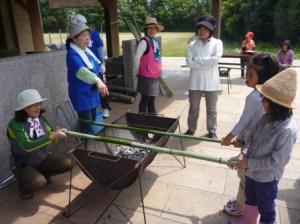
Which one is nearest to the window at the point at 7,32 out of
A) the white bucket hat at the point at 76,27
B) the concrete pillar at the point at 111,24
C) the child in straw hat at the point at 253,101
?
the concrete pillar at the point at 111,24

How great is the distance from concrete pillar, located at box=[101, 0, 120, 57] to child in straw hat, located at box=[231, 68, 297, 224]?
7785 millimetres

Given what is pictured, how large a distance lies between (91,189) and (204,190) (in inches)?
50.3

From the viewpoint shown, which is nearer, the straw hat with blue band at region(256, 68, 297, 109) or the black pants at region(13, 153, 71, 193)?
the straw hat with blue band at region(256, 68, 297, 109)

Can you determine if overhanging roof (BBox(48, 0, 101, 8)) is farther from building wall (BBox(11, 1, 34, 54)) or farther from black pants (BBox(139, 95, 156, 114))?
black pants (BBox(139, 95, 156, 114))

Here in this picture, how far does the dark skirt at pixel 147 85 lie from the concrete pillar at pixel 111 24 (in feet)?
16.4

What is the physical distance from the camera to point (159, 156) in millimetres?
4121

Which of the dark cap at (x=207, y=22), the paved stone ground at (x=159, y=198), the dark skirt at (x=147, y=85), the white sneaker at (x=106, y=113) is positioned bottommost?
the paved stone ground at (x=159, y=198)

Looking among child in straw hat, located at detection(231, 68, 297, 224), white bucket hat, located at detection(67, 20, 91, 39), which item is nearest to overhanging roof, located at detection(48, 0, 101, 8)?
white bucket hat, located at detection(67, 20, 91, 39)

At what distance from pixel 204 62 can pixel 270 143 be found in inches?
91.6

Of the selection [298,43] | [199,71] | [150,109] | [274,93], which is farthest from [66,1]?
[298,43]

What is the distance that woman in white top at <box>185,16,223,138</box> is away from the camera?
13.3 ft

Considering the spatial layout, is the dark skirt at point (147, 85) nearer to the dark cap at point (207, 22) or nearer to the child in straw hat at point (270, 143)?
the dark cap at point (207, 22)

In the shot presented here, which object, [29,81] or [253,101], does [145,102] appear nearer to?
[29,81]

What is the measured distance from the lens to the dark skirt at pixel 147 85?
15.4 ft
